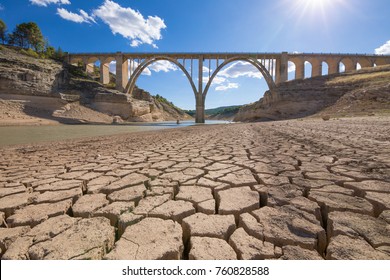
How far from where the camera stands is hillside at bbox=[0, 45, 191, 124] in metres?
19.8

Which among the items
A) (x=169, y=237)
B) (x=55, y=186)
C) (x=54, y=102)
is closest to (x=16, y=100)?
(x=54, y=102)

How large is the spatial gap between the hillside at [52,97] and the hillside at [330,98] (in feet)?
62.0

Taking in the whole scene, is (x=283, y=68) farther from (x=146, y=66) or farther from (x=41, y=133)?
(x=41, y=133)

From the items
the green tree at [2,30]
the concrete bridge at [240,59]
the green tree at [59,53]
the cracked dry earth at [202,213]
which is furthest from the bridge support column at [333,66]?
the green tree at [2,30]

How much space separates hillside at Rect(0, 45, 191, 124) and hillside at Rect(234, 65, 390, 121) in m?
18.9

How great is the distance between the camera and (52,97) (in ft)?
74.2

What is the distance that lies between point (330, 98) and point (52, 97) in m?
30.3

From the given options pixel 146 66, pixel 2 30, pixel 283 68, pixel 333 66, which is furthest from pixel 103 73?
pixel 333 66

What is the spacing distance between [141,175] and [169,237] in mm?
1187

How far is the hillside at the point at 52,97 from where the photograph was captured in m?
19.8

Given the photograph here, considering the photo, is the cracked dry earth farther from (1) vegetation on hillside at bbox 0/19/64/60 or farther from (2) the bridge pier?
(1) vegetation on hillside at bbox 0/19/64/60

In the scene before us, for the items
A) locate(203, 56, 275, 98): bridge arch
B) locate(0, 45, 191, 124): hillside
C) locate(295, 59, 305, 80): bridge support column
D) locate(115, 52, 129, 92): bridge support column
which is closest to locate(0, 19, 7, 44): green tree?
locate(0, 45, 191, 124): hillside

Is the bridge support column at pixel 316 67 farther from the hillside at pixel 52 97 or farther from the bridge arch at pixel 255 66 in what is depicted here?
the hillside at pixel 52 97
